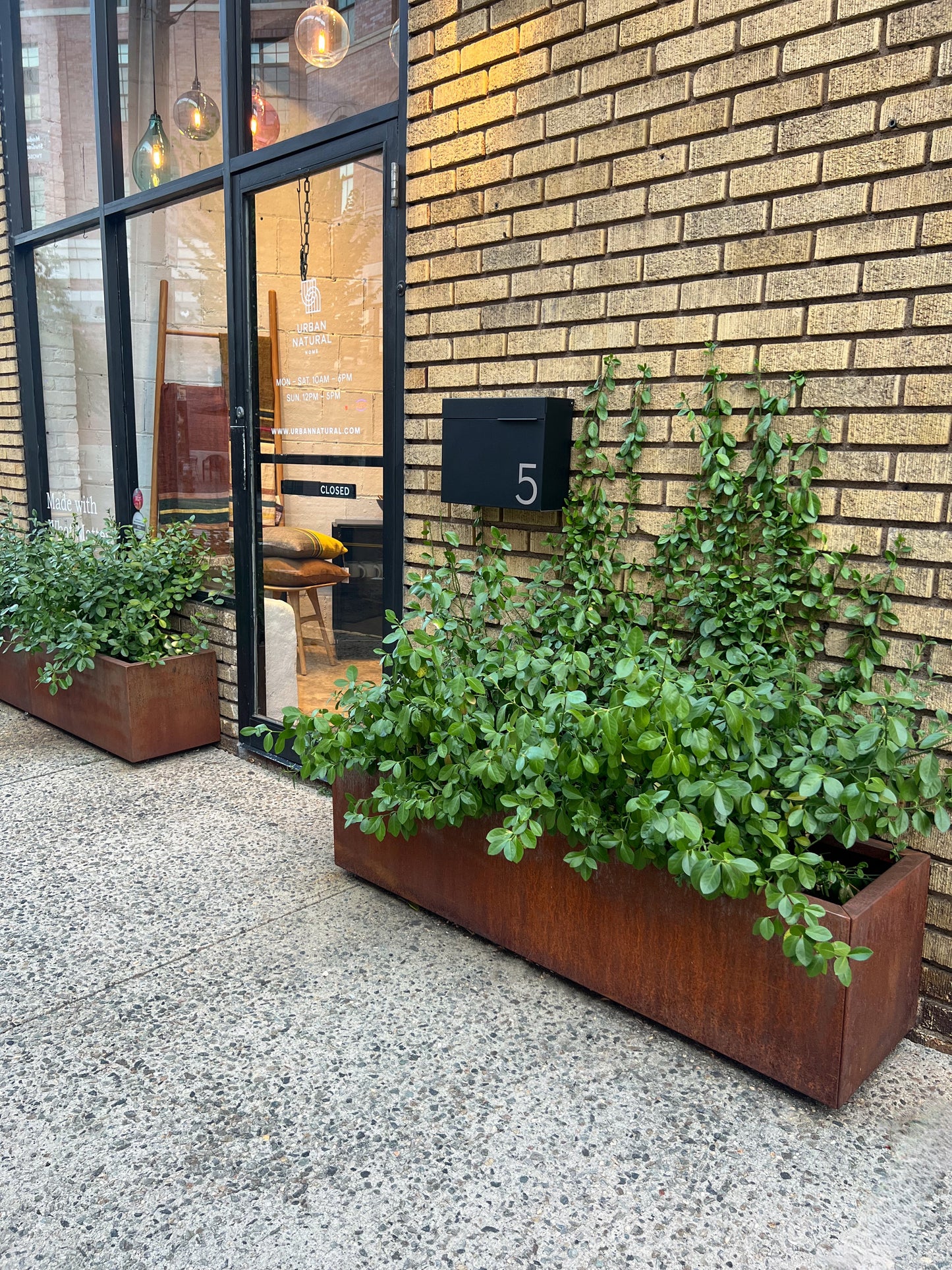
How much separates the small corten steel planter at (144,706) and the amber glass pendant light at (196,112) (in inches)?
97.9

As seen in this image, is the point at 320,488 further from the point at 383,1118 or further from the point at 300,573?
the point at 383,1118

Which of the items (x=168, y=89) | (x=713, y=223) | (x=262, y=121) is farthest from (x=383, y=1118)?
(x=168, y=89)

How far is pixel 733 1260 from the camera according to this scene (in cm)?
161

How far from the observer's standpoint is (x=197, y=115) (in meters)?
4.48

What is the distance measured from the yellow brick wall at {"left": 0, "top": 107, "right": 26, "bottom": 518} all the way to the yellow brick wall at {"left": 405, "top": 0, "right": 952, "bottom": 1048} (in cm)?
396

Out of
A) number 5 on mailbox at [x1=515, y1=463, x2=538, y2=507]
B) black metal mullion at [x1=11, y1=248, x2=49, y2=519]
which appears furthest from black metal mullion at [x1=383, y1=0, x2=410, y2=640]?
black metal mullion at [x1=11, y1=248, x2=49, y2=519]

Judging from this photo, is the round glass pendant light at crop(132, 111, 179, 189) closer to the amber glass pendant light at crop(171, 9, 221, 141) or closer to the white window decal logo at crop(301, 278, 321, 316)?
the amber glass pendant light at crop(171, 9, 221, 141)

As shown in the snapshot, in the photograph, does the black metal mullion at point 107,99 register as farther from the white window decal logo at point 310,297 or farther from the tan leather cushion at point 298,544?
the tan leather cushion at point 298,544

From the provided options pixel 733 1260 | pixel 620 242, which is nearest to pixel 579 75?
pixel 620 242

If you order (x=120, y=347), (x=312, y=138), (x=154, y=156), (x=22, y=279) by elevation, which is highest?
(x=154, y=156)

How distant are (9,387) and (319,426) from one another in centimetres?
341

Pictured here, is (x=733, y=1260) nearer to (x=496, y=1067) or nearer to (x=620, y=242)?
(x=496, y=1067)

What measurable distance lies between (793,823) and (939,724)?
52cm

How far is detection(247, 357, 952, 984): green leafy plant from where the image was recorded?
191 cm
